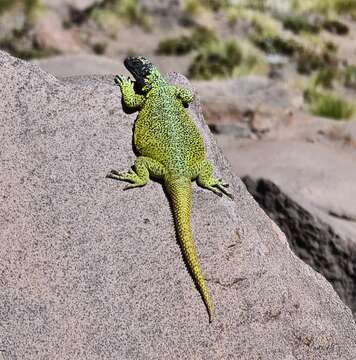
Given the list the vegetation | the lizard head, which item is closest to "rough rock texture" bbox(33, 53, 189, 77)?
the lizard head

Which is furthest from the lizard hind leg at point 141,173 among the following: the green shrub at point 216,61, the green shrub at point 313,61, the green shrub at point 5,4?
the green shrub at point 5,4

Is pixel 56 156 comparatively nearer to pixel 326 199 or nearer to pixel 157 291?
pixel 157 291

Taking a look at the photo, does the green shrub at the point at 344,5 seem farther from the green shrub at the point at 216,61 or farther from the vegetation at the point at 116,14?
the vegetation at the point at 116,14

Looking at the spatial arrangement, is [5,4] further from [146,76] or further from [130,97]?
[130,97]

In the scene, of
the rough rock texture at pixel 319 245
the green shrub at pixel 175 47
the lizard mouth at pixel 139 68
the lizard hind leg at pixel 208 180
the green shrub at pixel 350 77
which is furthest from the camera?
the green shrub at pixel 175 47

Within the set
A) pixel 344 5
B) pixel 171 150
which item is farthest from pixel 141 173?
pixel 344 5

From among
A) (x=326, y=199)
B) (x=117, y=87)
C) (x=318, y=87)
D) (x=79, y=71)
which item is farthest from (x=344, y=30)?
(x=117, y=87)
